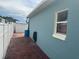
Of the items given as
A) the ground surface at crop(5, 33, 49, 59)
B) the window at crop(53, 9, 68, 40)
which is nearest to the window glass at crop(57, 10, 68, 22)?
the window at crop(53, 9, 68, 40)

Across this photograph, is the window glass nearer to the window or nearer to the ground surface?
the window

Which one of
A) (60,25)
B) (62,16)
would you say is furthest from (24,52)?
(62,16)

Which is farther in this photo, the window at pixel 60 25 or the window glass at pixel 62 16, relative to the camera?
the window at pixel 60 25

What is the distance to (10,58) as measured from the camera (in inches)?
251

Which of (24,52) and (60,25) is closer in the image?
(60,25)

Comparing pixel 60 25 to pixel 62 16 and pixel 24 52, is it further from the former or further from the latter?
pixel 24 52

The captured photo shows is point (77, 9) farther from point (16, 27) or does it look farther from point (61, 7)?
point (16, 27)

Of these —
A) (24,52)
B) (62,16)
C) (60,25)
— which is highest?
(62,16)

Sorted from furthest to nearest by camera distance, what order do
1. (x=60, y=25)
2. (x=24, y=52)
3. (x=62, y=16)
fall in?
(x=24, y=52)
(x=60, y=25)
(x=62, y=16)

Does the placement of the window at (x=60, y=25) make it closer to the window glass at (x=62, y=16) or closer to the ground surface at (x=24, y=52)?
the window glass at (x=62, y=16)

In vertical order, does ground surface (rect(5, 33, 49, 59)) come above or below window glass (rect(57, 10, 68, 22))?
below

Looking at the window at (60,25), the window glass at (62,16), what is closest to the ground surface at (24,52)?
the window at (60,25)

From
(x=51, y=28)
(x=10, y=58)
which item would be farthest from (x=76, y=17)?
(x=10, y=58)

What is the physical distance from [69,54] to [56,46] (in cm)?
131
